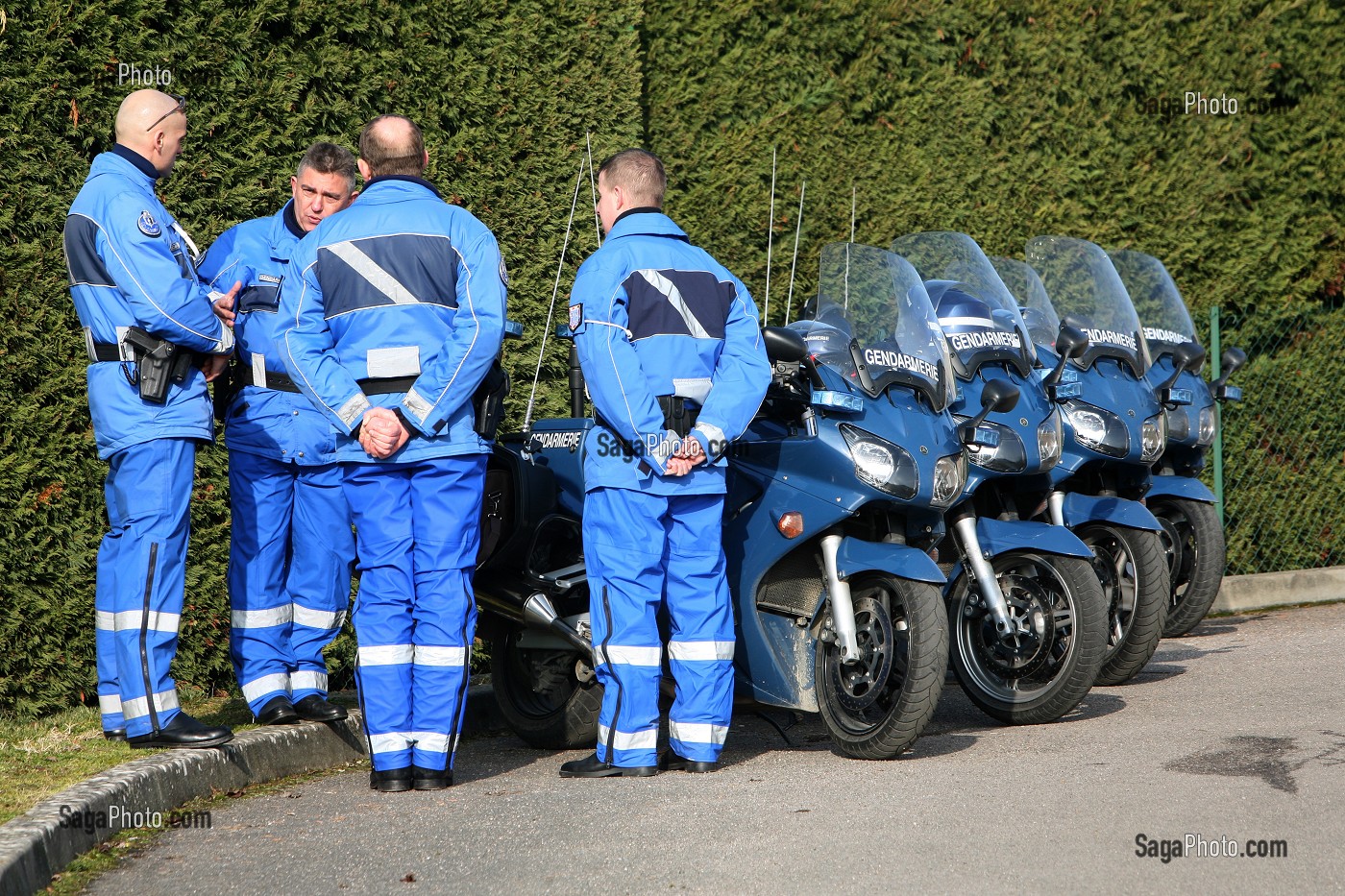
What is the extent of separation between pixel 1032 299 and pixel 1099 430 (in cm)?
82

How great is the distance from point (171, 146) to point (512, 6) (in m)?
2.46

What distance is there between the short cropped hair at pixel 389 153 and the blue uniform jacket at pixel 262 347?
0.57 metres

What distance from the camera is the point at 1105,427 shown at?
676cm

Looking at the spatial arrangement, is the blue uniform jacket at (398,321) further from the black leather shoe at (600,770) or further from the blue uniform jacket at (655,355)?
the black leather shoe at (600,770)

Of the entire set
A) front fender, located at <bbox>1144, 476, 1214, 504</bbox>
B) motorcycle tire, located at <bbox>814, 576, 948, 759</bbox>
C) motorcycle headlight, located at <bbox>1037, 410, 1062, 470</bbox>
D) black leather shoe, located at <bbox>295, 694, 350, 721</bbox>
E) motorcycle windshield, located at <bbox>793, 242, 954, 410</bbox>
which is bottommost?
black leather shoe, located at <bbox>295, 694, 350, 721</bbox>

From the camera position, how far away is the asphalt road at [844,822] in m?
3.75

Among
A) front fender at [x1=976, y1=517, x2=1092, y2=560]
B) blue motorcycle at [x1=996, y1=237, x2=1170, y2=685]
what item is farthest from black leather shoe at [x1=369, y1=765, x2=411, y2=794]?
blue motorcycle at [x1=996, y1=237, x2=1170, y2=685]

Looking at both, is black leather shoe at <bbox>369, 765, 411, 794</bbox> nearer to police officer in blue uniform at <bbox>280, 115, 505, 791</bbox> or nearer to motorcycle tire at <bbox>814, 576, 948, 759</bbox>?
police officer in blue uniform at <bbox>280, 115, 505, 791</bbox>

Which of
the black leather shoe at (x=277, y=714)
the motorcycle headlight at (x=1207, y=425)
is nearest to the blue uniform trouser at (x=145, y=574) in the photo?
the black leather shoe at (x=277, y=714)

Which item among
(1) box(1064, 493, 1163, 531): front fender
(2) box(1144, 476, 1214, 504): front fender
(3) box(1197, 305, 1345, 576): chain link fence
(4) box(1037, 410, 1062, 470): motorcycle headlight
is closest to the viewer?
(4) box(1037, 410, 1062, 470): motorcycle headlight

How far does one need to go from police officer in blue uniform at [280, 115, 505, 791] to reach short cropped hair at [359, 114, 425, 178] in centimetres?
17

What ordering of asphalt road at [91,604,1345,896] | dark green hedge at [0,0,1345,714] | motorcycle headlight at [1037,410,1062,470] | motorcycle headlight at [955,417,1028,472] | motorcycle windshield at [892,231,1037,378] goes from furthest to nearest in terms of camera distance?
motorcycle windshield at [892,231,1037,378] → motorcycle headlight at [1037,410,1062,470] → motorcycle headlight at [955,417,1028,472] → dark green hedge at [0,0,1345,714] → asphalt road at [91,604,1345,896]

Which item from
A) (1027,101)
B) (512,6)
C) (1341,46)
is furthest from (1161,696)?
(1341,46)

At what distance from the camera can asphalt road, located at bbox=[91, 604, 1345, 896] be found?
147 inches
